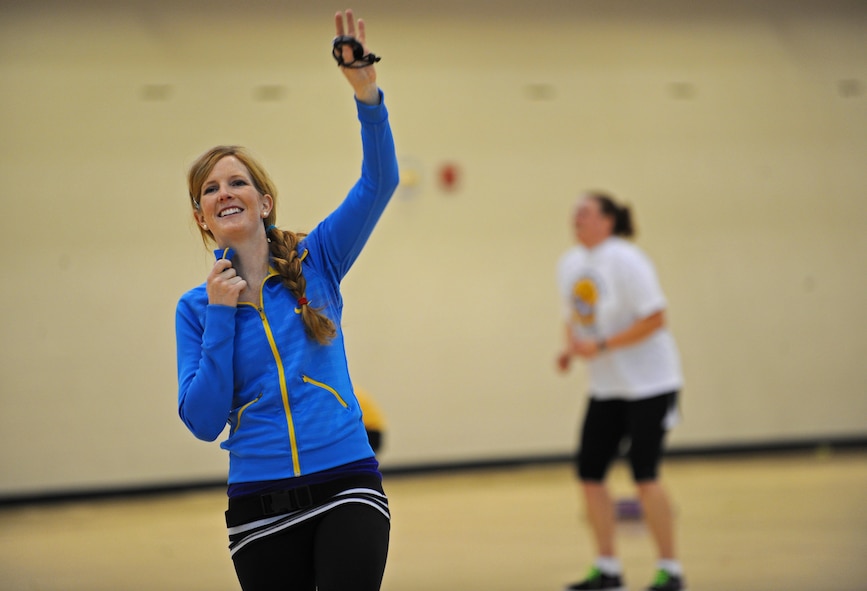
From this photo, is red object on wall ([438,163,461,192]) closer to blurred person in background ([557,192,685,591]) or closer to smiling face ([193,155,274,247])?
blurred person in background ([557,192,685,591])

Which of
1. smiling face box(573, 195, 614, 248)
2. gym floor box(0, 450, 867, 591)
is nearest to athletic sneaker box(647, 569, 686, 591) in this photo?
gym floor box(0, 450, 867, 591)

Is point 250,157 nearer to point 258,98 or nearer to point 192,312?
point 192,312

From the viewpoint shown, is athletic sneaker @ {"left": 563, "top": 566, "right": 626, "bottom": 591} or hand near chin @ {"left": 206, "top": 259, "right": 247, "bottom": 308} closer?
→ hand near chin @ {"left": 206, "top": 259, "right": 247, "bottom": 308}

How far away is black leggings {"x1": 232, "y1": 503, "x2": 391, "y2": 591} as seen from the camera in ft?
5.67

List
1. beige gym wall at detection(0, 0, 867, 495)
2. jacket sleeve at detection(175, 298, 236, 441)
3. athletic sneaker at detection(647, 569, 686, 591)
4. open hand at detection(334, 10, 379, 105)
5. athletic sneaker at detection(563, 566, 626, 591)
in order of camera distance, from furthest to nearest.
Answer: beige gym wall at detection(0, 0, 867, 495), athletic sneaker at detection(563, 566, 626, 591), athletic sneaker at detection(647, 569, 686, 591), open hand at detection(334, 10, 379, 105), jacket sleeve at detection(175, 298, 236, 441)

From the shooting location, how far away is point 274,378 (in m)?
1.79

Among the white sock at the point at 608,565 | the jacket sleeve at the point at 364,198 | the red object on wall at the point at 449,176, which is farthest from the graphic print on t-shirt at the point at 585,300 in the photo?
the red object on wall at the point at 449,176

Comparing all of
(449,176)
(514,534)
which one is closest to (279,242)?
(514,534)

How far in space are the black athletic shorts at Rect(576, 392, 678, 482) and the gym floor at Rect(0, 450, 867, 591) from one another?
0.49 metres

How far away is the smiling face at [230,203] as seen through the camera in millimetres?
1869

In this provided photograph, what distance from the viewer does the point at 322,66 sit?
22.4ft

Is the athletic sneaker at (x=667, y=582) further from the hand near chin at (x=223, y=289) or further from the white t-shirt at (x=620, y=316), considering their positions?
the hand near chin at (x=223, y=289)

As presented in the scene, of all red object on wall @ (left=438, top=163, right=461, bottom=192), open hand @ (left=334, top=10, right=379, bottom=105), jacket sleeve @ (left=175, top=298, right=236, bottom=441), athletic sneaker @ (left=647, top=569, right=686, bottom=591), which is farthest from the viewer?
red object on wall @ (left=438, top=163, right=461, bottom=192)

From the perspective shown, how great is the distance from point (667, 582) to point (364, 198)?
95.8 inches
